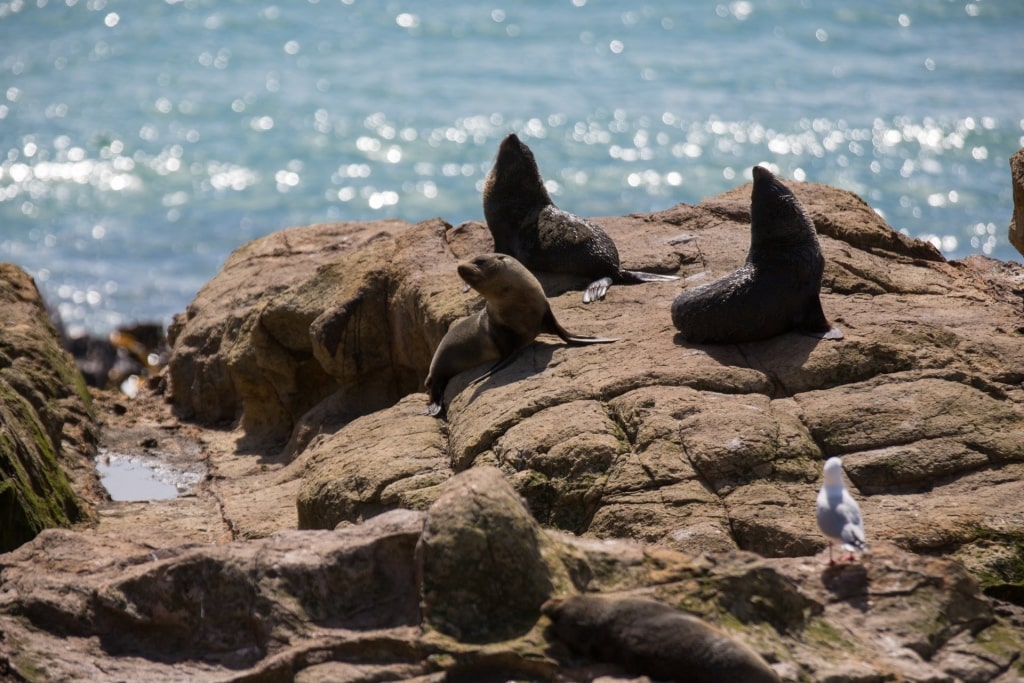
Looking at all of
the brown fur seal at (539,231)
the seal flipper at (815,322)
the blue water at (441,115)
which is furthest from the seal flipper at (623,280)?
the blue water at (441,115)

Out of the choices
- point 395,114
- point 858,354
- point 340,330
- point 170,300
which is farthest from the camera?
point 395,114

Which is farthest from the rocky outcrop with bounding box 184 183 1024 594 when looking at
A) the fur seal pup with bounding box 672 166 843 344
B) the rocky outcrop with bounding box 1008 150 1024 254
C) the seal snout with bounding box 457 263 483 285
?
the seal snout with bounding box 457 263 483 285

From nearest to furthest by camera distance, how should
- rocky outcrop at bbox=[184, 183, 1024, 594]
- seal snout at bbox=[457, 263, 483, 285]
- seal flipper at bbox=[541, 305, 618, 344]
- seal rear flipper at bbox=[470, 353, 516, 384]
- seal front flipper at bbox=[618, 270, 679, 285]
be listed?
rocky outcrop at bbox=[184, 183, 1024, 594] < seal flipper at bbox=[541, 305, 618, 344] < seal rear flipper at bbox=[470, 353, 516, 384] < seal snout at bbox=[457, 263, 483, 285] < seal front flipper at bbox=[618, 270, 679, 285]

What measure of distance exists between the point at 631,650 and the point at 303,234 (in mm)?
8602

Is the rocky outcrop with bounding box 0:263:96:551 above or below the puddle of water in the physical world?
above

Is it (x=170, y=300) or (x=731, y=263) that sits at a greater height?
(x=731, y=263)

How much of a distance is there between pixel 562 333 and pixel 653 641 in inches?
157

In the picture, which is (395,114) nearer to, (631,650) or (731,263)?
(731,263)

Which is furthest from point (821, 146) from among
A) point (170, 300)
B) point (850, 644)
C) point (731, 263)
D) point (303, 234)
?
point (850, 644)

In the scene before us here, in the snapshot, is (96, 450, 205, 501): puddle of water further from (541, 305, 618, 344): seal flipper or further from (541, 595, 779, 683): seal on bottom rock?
(541, 595, 779, 683): seal on bottom rock

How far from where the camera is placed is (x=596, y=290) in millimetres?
9125

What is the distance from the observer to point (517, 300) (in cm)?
848

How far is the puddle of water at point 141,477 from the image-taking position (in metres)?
9.38

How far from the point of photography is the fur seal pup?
26.0ft
